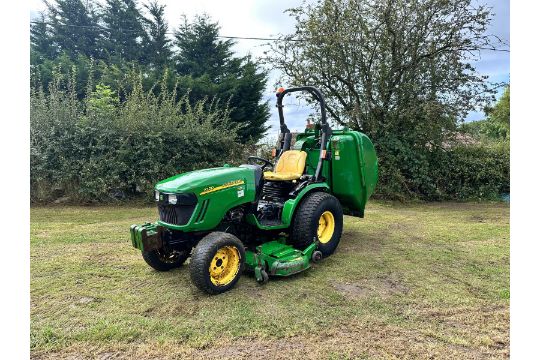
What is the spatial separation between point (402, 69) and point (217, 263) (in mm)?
8518

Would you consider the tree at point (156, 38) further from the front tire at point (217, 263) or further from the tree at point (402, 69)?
the front tire at point (217, 263)

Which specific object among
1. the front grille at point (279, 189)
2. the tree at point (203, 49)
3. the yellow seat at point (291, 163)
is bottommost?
the front grille at point (279, 189)

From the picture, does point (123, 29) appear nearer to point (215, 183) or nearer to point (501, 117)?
point (215, 183)

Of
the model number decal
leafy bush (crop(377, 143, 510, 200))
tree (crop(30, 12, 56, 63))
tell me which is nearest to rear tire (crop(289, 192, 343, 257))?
the model number decal

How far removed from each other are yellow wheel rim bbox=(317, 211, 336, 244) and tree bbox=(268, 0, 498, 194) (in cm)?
545

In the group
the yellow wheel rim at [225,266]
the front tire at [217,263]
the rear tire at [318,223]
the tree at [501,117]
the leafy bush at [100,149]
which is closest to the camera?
the front tire at [217,263]

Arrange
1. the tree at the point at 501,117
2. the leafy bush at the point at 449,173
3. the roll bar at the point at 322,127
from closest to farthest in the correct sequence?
1. the roll bar at the point at 322,127
2. the leafy bush at the point at 449,173
3. the tree at the point at 501,117

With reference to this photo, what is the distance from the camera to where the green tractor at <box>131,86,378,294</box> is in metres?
3.47

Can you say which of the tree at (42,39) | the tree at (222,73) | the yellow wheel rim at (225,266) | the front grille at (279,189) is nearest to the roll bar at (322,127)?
the front grille at (279,189)

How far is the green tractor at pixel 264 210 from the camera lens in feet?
11.4

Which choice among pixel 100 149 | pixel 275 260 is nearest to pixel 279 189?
pixel 275 260

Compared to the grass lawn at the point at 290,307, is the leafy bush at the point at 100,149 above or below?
above

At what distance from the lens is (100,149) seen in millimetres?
8375

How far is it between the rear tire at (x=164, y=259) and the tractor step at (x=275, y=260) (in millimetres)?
795
